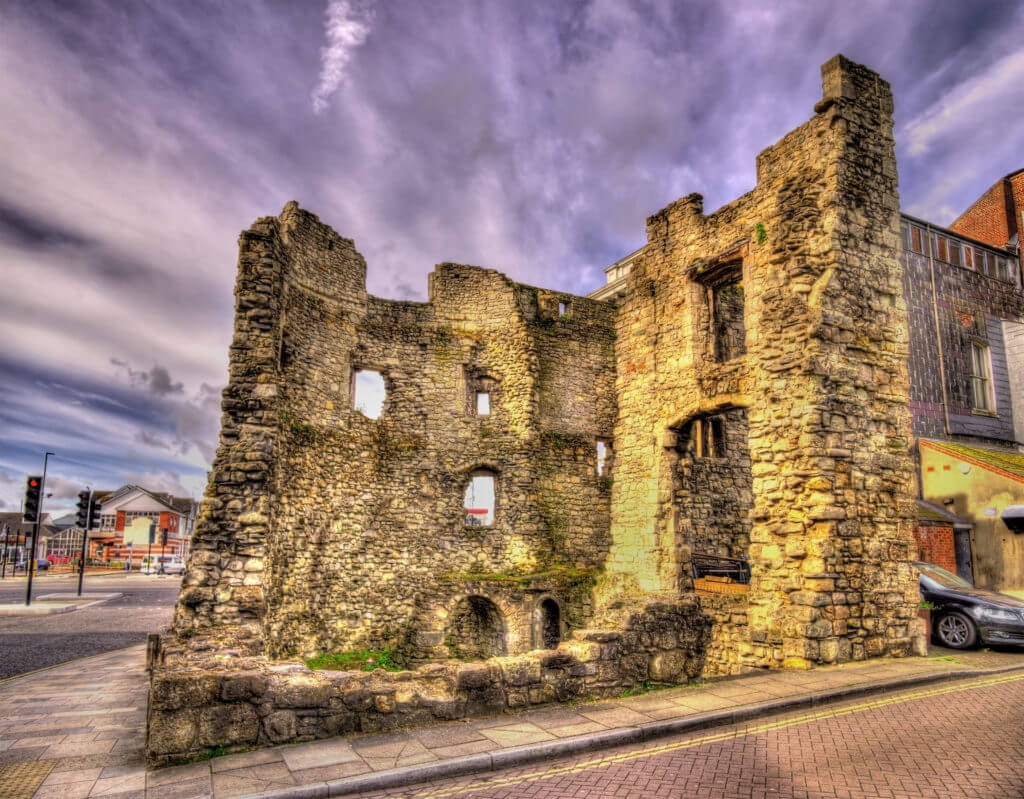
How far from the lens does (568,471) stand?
1834 centimetres

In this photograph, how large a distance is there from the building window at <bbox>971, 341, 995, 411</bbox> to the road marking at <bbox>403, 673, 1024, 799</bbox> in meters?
15.5

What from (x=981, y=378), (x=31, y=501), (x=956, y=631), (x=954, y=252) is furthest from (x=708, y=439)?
(x=31, y=501)

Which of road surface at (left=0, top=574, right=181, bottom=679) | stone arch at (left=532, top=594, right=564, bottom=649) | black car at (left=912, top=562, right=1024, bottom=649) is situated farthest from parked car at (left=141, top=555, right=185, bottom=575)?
black car at (left=912, top=562, right=1024, bottom=649)

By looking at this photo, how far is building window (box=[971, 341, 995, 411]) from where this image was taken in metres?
20.9

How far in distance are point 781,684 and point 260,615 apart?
8467 mm

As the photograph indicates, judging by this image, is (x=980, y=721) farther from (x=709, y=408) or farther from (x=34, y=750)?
(x=34, y=750)

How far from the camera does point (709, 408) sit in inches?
565

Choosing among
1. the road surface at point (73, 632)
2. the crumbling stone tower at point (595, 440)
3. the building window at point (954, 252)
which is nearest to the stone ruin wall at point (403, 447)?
the crumbling stone tower at point (595, 440)

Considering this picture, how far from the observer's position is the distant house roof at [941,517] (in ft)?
55.4

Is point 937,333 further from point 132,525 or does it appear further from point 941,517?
point 132,525

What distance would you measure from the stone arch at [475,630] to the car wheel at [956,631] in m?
9.30

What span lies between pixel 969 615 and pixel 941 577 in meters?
1.44

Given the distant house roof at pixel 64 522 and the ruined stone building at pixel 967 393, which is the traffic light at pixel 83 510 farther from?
the distant house roof at pixel 64 522

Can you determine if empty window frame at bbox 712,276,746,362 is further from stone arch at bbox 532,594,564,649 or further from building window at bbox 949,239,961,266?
building window at bbox 949,239,961,266
